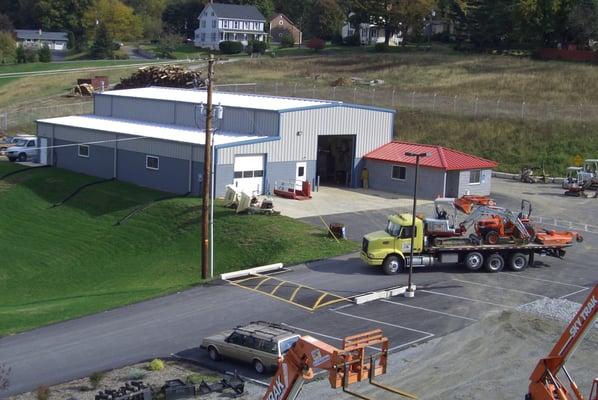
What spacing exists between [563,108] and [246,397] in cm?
5759

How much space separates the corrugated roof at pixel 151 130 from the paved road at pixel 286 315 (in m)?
15.6

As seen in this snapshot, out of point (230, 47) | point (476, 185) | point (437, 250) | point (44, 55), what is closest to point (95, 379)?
point (437, 250)

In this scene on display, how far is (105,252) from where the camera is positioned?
43.4m

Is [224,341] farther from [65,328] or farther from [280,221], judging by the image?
[280,221]

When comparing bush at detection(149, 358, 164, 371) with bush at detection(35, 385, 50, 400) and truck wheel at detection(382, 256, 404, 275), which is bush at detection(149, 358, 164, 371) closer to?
bush at detection(35, 385, 50, 400)

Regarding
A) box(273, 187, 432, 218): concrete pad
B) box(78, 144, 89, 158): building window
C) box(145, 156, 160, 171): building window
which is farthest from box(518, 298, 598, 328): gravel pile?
box(78, 144, 89, 158): building window

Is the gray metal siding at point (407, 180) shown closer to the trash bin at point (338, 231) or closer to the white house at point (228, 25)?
the trash bin at point (338, 231)

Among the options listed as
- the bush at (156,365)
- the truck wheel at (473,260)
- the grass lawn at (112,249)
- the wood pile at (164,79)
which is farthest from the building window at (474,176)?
the wood pile at (164,79)

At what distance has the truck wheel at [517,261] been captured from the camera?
35.9 meters

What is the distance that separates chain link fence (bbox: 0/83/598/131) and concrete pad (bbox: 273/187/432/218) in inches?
883

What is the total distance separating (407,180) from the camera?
53.8m

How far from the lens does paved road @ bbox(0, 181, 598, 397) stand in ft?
86.8

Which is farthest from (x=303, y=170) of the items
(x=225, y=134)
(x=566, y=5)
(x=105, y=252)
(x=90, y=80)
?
(x=566, y=5)

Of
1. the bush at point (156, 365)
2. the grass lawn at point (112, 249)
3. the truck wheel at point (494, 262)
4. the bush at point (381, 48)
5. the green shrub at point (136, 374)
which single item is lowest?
the grass lawn at point (112, 249)
